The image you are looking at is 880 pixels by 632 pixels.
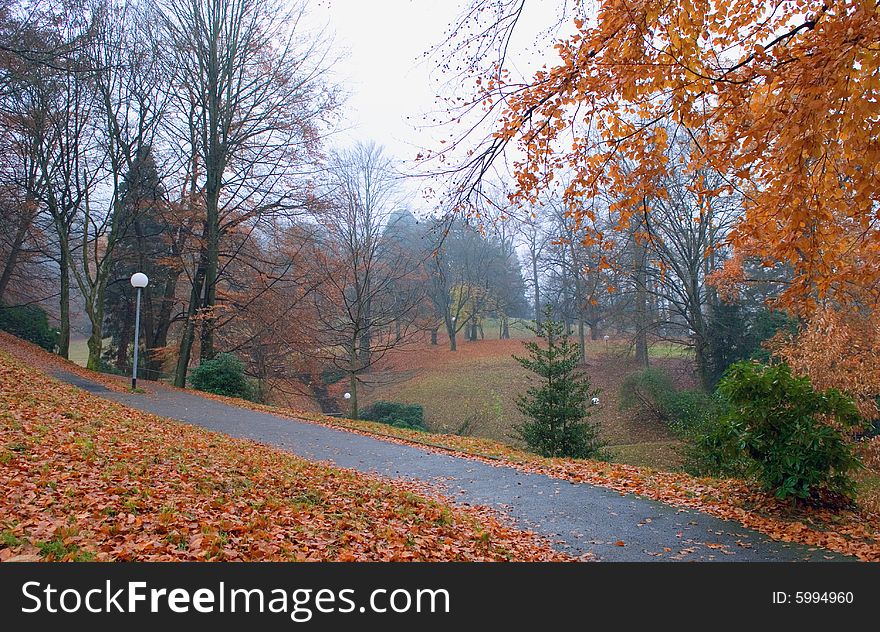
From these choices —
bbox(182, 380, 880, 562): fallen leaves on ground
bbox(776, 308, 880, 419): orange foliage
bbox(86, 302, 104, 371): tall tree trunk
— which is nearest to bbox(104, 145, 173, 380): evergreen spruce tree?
bbox(86, 302, 104, 371): tall tree trunk

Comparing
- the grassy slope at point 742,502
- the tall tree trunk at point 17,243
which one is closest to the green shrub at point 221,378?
the tall tree trunk at point 17,243

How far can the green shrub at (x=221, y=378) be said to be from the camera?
1817cm

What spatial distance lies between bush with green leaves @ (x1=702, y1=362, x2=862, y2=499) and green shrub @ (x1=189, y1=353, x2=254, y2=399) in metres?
15.1

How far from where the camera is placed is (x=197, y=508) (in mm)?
4797

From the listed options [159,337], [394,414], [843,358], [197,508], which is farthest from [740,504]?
[159,337]

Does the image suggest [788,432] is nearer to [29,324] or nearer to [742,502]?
[742,502]

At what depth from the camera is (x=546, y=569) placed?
4.29m

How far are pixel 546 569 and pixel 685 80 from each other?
401 centimetres

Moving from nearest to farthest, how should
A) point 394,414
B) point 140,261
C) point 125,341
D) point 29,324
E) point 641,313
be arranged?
1. point 140,261
2. point 394,414
3. point 29,324
4. point 125,341
5. point 641,313

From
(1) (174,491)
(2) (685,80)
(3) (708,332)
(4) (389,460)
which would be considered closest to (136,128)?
(4) (389,460)

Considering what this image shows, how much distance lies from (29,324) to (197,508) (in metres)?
23.3

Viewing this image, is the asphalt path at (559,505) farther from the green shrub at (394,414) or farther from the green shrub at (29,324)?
the green shrub at (29,324)

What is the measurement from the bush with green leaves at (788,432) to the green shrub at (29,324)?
82.0ft

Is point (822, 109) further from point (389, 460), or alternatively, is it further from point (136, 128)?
point (136, 128)
